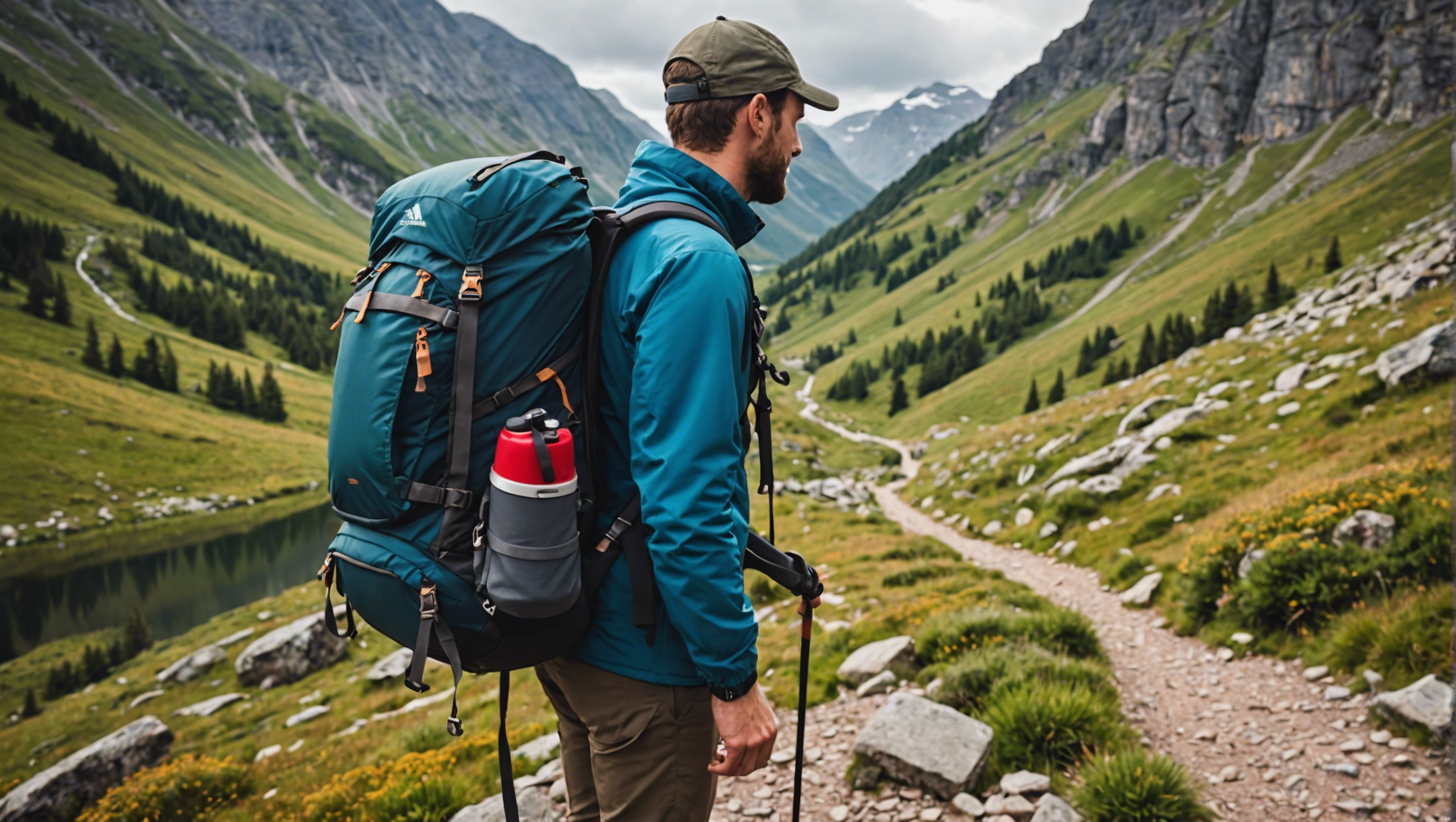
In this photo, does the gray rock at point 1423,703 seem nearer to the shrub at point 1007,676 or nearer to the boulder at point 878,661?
the shrub at point 1007,676

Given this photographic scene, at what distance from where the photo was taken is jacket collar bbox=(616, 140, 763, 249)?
3303 mm

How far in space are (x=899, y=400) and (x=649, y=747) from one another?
86.9m

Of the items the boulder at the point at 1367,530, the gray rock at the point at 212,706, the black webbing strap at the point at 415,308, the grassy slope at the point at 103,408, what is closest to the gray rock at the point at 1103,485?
the boulder at the point at 1367,530

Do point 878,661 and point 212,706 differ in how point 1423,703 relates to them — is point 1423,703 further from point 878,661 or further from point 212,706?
point 212,706

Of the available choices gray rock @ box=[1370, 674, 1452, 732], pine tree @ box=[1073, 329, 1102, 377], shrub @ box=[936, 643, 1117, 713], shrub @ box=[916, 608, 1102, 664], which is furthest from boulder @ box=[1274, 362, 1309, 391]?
pine tree @ box=[1073, 329, 1102, 377]

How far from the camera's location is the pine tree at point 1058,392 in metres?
60.3

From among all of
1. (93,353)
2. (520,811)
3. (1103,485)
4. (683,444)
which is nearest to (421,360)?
(683,444)

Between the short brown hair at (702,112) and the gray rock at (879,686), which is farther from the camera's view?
the gray rock at (879,686)

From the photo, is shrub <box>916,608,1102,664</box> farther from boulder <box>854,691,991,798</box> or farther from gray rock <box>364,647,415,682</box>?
gray rock <box>364,647,415,682</box>

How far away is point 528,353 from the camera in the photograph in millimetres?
2904

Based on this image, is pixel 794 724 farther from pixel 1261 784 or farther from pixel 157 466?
pixel 157 466

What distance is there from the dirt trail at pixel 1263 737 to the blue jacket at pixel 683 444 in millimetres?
5233

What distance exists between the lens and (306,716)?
675 inches

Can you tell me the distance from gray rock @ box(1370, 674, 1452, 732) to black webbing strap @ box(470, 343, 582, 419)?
715 cm
